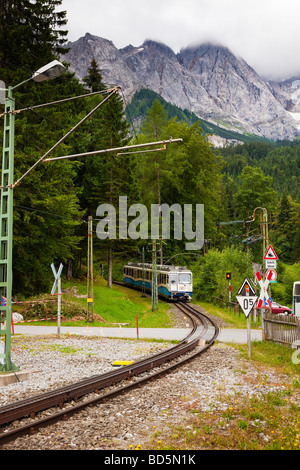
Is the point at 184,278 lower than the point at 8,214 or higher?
lower

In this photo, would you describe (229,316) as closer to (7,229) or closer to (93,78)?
(7,229)

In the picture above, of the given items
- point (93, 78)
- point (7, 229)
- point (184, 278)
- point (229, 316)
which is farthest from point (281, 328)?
point (93, 78)

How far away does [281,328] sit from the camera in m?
17.1

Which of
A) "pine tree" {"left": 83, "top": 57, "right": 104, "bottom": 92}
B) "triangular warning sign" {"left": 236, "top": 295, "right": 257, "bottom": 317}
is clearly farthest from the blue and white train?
"pine tree" {"left": 83, "top": 57, "right": 104, "bottom": 92}

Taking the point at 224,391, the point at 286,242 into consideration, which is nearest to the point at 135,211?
the point at 224,391

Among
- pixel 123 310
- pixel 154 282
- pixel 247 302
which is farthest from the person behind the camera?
pixel 154 282

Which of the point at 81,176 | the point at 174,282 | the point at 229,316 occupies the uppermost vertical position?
the point at 81,176

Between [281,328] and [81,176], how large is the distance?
119 feet

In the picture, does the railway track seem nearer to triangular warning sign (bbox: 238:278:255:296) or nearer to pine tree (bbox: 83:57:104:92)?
triangular warning sign (bbox: 238:278:255:296)

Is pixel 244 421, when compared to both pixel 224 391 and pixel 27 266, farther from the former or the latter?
pixel 27 266

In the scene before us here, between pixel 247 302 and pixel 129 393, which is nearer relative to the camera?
pixel 129 393

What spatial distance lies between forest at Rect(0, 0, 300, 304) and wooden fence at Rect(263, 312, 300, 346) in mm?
11291

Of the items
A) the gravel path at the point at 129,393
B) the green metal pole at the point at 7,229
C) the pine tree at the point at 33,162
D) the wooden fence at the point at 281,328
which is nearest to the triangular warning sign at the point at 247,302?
the gravel path at the point at 129,393

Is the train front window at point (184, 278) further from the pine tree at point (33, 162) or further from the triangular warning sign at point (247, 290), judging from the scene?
the triangular warning sign at point (247, 290)
